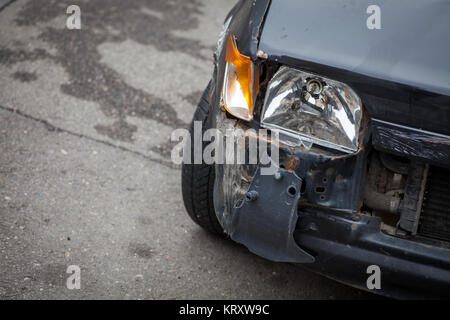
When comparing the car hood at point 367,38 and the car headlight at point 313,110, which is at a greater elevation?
the car hood at point 367,38

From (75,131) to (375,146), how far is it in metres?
2.08

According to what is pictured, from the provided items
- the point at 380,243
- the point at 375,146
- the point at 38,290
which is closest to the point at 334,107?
the point at 375,146

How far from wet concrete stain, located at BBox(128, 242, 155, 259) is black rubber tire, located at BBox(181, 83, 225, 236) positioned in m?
0.29

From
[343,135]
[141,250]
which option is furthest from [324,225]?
[141,250]

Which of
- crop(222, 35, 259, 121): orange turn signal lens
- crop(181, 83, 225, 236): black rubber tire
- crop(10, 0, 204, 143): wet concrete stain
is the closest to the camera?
crop(222, 35, 259, 121): orange turn signal lens

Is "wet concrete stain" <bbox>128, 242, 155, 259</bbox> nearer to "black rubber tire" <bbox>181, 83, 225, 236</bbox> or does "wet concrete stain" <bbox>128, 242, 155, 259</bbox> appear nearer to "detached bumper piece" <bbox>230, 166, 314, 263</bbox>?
"black rubber tire" <bbox>181, 83, 225, 236</bbox>

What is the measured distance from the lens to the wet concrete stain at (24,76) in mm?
3432

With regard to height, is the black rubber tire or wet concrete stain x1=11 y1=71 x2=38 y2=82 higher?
wet concrete stain x1=11 y1=71 x2=38 y2=82

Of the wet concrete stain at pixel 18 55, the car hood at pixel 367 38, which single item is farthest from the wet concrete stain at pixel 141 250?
the wet concrete stain at pixel 18 55

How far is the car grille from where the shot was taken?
70.9 inches

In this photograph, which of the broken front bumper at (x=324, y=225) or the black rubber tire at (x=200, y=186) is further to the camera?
the black rubber tire at (x=200, y=186)

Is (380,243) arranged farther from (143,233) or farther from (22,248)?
(22,248)

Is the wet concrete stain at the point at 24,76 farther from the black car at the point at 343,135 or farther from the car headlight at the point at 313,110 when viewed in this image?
the car headlight at the point at 313,110

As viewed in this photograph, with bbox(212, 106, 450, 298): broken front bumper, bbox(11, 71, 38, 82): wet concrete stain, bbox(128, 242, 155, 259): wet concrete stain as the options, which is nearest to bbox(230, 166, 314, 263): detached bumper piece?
bbox(212, 106, 450, 298): broken front bumper
